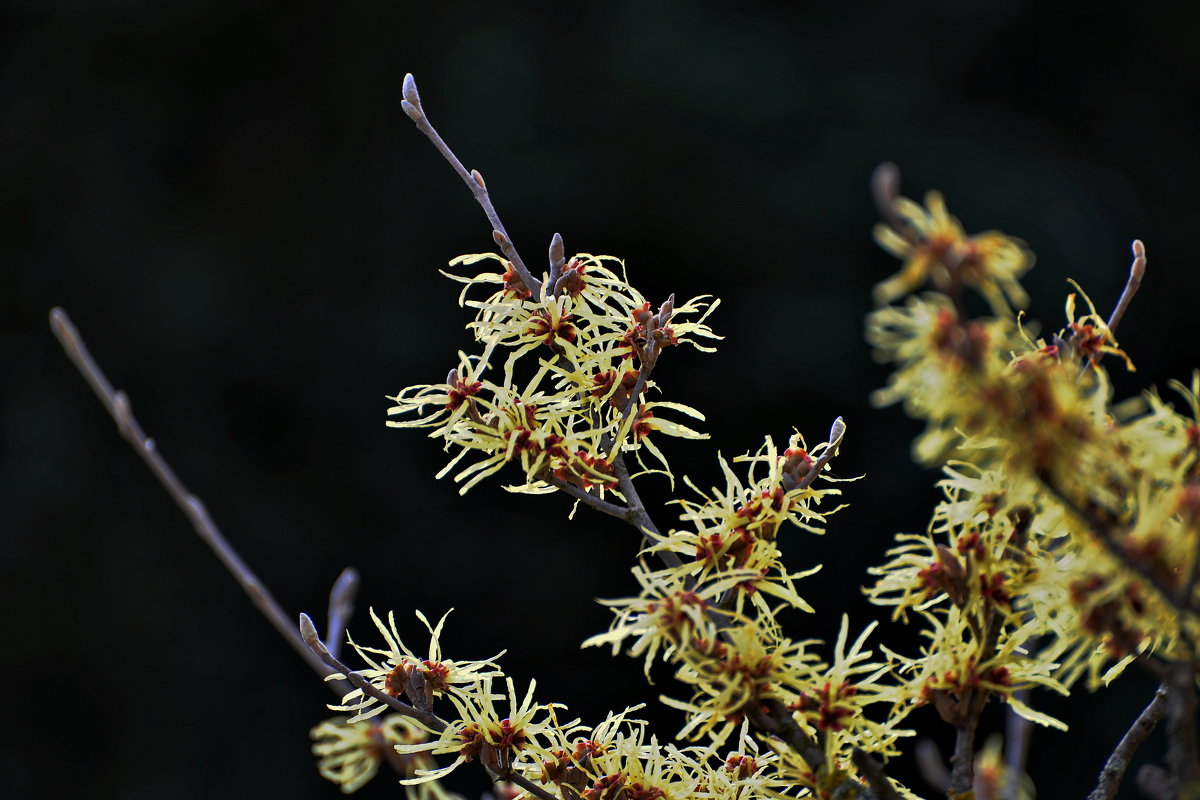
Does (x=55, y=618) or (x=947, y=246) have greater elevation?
(x=947, y=246)

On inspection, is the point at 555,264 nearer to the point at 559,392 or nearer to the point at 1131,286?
the point at 559,392

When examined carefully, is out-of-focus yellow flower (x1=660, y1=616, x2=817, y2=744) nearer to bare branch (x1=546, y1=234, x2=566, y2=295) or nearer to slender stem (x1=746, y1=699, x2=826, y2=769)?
slender stem (x1=746, y1=699, x2=826, y2=769)

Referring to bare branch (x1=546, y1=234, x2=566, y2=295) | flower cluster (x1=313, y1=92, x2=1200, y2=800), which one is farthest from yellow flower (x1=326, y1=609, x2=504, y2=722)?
bare branch (x1=546, y1=234, x2=566, y2=295)

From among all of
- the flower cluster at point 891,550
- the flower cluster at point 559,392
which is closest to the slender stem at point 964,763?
the flower cluster at point 891,550

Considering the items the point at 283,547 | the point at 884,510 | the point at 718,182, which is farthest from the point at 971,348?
the point at 283,547

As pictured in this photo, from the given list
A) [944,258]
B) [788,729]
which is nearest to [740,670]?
[788,729]

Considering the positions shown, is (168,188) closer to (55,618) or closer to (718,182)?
(55,618)
